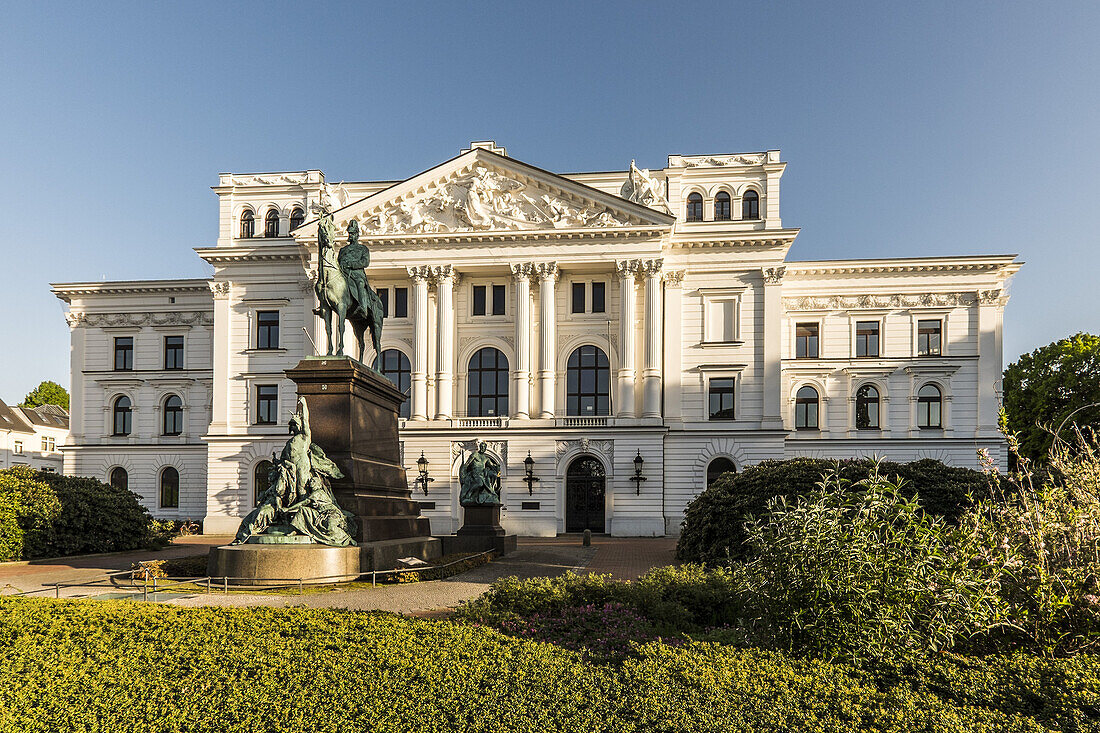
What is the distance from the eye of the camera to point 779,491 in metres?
21.1

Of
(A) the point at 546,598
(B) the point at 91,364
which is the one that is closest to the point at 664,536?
(A) the point at 546,598

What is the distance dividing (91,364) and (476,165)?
30.7 metres

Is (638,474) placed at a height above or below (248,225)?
below

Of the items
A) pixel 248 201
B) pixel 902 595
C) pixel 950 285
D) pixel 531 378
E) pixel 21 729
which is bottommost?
pixel 21 729

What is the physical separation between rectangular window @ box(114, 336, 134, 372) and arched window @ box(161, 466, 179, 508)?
799 cm

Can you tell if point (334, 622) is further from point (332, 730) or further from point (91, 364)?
point (91, 364)

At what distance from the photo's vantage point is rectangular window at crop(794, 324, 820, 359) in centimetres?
4772

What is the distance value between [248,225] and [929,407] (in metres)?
46.0

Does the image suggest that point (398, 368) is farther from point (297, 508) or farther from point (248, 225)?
point (297, 508)

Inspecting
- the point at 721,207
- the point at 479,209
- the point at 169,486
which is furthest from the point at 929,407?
the point at 169,486

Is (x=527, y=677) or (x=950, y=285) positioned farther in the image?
(x=950, y=285)

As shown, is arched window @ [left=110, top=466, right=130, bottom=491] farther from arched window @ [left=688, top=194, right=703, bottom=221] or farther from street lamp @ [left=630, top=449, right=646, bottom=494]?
arched window @ [left=688, top=194, right=703, bottom=221]

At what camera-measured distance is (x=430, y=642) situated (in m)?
7.80

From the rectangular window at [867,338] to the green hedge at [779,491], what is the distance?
25.7 meters
